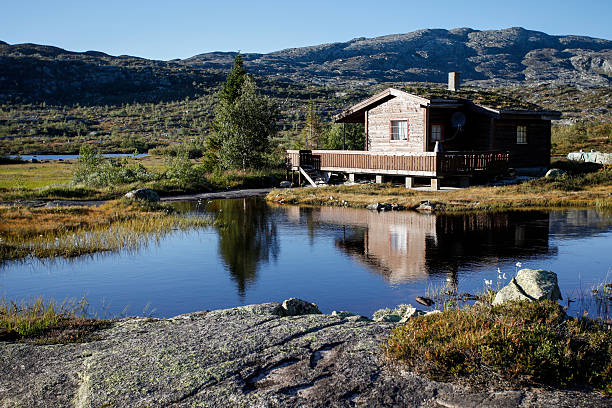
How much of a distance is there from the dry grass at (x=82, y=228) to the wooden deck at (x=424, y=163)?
12.3 metres

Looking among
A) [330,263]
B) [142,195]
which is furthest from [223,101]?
[330,263]

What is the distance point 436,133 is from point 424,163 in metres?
5.10

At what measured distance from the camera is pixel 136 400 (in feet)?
19.9

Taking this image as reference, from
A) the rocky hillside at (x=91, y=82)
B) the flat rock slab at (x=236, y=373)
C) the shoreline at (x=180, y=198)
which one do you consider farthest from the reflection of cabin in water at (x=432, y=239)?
the rocky hillside at (x=91, y=82)

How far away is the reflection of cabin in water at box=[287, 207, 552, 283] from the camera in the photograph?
1550 centimetres

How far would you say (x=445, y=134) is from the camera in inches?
1361

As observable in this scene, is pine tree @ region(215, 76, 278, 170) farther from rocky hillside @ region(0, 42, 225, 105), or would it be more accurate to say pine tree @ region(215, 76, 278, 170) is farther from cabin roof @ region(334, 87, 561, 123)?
rocky hillside @ region(0, 42, 225, 105)

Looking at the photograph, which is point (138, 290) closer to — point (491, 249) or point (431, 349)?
point (431, 349)

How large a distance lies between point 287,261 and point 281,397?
Answer: 10.9m

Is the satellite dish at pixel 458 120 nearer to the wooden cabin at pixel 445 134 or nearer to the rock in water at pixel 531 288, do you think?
the wooden cabin at pixel 445 134

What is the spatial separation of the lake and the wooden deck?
6193 mm

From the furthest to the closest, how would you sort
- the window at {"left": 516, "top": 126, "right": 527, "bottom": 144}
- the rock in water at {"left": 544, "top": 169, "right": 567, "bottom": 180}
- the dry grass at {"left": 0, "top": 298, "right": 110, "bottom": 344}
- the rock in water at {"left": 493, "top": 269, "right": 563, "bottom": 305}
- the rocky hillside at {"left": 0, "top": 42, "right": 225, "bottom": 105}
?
the rocky hillside at {"left": 0, "top": 42, "right": 225, "bottom": 105}
the window at {"left": 516, "top": 126, "right": 527, "bottom": 144}
the rock in water at {"left": 544, "top": 169, "right": 567, "bottom": 180}
the rock in water at {"left": 493, "top": 269, "right": 563, "bottom": 305}
the dry grass at {"left": 0, "top": 298, "right": 110, "bottom": 344}

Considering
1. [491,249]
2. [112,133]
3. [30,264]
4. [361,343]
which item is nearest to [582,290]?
[491,249]

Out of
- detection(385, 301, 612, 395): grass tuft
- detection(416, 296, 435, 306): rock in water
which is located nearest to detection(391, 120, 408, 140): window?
detection(416, 296, 435, 306): rock in water
